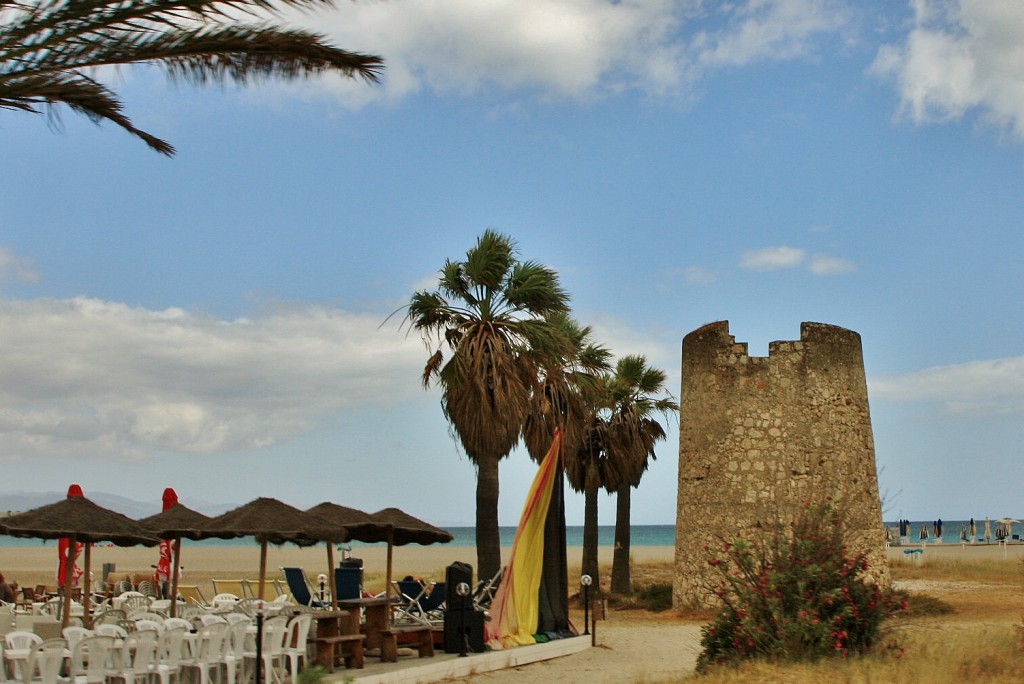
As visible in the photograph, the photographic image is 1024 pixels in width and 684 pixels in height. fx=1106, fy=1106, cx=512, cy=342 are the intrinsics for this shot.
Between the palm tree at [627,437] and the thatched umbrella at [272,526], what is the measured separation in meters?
14.6

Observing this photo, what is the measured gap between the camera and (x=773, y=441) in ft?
70.0

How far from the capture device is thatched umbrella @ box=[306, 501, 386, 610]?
562 inches

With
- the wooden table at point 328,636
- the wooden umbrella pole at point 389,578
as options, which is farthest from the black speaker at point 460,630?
the wooden table at point 328,636

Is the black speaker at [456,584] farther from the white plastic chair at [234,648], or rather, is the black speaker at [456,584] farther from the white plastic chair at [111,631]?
the white plastic chair at [111,631]

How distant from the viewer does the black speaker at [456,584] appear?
15.1 m

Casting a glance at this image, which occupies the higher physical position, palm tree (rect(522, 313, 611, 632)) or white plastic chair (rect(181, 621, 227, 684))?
palm tree (rect(522, 313, 611, 632))

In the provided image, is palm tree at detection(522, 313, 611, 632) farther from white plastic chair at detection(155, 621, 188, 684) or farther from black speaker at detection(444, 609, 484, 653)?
white plastic chair at detection(155, 621, 188, 684)

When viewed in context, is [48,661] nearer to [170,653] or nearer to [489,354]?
[170,653]

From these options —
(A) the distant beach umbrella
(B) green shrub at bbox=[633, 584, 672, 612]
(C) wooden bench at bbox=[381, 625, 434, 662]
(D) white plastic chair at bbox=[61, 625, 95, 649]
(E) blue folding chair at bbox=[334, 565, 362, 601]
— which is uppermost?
(A) the distant beach umbrella

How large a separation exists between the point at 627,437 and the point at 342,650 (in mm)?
14749

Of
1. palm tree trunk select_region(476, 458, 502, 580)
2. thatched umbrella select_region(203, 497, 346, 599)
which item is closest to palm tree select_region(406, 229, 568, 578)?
palm tree trunk select_region(476, 458, 502, 580)

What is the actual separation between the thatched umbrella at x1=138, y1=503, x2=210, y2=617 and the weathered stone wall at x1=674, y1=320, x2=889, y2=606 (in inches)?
402

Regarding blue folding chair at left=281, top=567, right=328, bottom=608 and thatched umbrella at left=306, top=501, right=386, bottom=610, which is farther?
blue folding chair at left=281, top=567, right=328, bottom=608

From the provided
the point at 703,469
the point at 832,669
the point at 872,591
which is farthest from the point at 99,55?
the point at 703,469
